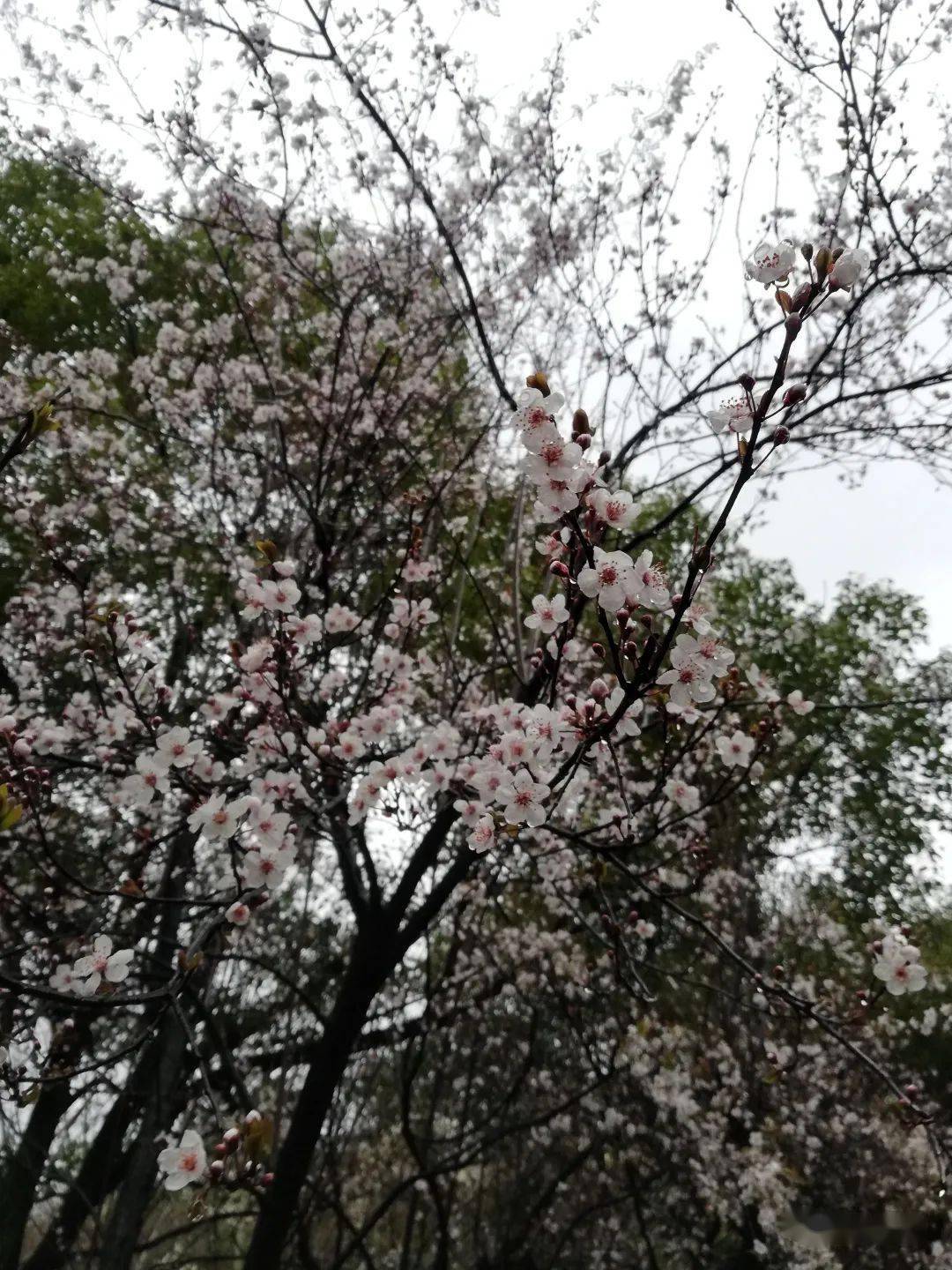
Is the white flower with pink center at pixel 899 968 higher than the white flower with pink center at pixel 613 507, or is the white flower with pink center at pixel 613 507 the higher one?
the white flower with pink center at pixel 613 507

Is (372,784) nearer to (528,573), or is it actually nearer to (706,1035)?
(528,573)

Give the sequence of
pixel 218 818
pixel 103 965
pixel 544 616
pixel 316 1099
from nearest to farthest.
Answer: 1. pixel 103 965
2. pixel 544 616
3. pixel 218 818
4. pixel 316 1099

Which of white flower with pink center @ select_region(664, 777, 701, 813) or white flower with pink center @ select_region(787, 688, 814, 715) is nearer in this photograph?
white flower with pink center @ select_region(787, 688, 814, 715)

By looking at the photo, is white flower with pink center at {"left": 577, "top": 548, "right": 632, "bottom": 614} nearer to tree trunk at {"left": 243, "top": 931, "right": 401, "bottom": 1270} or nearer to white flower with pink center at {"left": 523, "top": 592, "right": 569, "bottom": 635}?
white flower with pink center at {"left": 523, "top": 592, "right": 569, "bottom": 635}

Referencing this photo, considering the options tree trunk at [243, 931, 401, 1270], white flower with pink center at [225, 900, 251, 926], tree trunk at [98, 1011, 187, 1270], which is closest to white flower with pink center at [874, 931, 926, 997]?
white flower with pink center at [225, 900, 251, 926]

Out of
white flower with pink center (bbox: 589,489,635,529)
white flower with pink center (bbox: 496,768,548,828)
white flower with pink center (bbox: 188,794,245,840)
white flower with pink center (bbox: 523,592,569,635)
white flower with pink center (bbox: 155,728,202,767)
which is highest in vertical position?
white flower with pink center (bbox: 523,592,569,635)

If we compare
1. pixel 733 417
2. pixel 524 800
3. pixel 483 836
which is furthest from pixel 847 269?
pixel 483 836

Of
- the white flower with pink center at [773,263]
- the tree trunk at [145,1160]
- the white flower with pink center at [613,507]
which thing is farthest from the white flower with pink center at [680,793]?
the tree trunk at [145,1160]

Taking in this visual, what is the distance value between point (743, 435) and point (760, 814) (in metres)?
10.3

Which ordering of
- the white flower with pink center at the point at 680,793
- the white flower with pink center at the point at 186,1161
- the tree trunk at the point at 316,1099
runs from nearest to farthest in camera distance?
the white flower with pink center at the point at 186,1161
the white flower with pink center at the point at 680,793
the tree trunk at the point at 316,1099

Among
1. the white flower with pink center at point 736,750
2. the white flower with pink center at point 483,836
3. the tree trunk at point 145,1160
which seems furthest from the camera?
the tree trunk at point 145,1160

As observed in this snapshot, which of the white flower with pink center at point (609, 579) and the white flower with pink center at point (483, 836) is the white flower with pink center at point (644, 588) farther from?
the white flower with pink center at point (483, 836)

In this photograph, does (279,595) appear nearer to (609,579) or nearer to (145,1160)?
(609,579)

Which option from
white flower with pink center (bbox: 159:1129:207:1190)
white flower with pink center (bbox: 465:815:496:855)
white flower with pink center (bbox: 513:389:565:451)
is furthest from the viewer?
white flower with pink center (bbox: 465:815:496:855)
